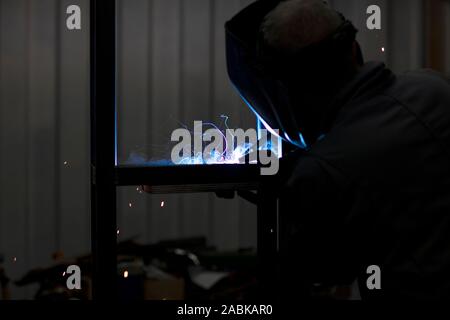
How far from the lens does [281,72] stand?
A: 122 centimetres

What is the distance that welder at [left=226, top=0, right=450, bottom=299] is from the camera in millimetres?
1091

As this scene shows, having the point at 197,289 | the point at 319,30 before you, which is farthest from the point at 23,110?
the point at 319,30

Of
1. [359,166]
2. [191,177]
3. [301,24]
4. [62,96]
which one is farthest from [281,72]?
[62,96]

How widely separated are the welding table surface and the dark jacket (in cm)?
33

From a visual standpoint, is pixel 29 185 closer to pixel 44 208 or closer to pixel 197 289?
pixel 44 208

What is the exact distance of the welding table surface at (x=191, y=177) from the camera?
4.62ft

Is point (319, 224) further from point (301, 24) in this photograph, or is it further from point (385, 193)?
point (301, 24)

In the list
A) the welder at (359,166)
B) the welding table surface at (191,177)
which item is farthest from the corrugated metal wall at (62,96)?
the welder at (359,166)

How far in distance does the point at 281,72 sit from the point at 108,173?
47 cm

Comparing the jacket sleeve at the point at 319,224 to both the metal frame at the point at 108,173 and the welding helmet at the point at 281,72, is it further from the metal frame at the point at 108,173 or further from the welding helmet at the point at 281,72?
the metal frame at the point at 108,173

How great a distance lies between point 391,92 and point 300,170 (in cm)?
25

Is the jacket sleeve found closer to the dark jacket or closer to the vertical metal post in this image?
the dark jacket
